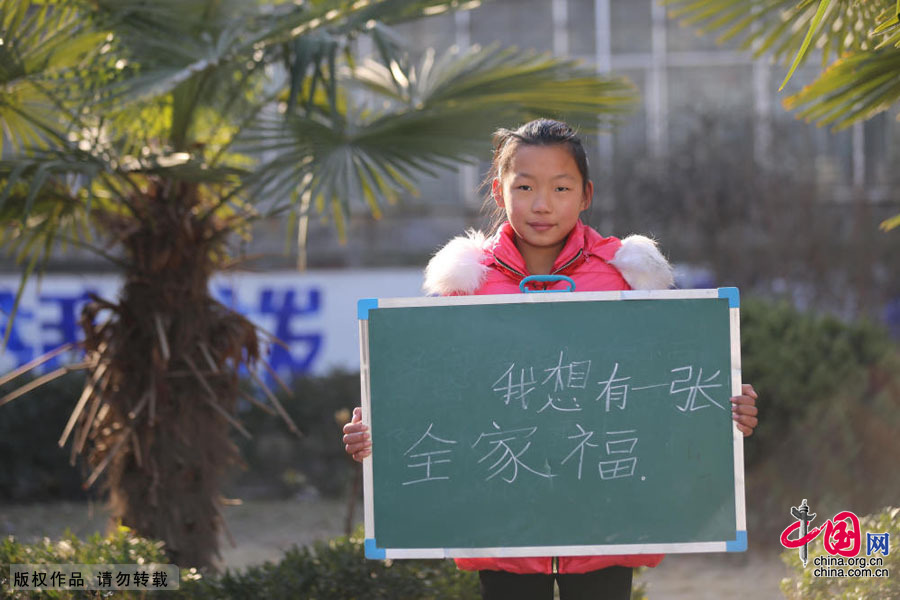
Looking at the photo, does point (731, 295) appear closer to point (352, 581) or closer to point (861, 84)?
point (861, 84)

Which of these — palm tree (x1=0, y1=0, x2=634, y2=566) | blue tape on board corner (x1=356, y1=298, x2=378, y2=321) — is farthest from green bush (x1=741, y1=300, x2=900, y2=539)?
blue tape on board corner (x1=356, y1=298, x2=378, y2=321)

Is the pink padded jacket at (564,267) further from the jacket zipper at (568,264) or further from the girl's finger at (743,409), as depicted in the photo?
the girl's finger at (743,409)

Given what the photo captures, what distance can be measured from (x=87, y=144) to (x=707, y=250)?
247 inches

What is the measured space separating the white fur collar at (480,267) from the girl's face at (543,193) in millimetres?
144

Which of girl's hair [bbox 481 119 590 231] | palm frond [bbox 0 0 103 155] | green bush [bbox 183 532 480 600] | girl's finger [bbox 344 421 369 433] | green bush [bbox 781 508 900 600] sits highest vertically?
palm frond [bbox 0 0 103 155]

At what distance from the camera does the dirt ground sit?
211 inches

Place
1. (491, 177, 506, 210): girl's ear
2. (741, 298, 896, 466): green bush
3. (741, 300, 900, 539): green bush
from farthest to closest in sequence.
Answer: (741, 298, 896, 466): green bush, (741, 300, 900, 539): green bush, (491, 177, 506, 210): girl's ear

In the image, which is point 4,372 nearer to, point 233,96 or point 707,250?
point 233,96

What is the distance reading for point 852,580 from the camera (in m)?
3.00

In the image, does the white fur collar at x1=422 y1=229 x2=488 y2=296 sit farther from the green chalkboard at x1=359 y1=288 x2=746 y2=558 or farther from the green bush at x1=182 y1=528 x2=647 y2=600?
the green bush at x1=182 y1=528 x2=647 y2=600

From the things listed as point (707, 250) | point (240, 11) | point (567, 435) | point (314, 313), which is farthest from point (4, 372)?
point (567, 435)

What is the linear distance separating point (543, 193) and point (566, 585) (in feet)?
3.19

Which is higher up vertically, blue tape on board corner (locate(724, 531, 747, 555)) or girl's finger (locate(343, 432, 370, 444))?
girl's finger (locate(343, 432, 370, 444))

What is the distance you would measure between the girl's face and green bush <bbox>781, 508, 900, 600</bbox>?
140 cm
